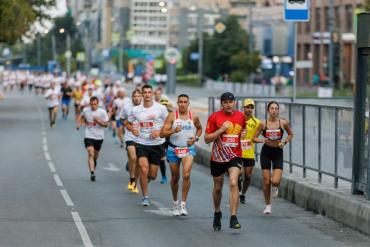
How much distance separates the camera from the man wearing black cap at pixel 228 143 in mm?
14836

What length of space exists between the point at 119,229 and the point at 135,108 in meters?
4.00

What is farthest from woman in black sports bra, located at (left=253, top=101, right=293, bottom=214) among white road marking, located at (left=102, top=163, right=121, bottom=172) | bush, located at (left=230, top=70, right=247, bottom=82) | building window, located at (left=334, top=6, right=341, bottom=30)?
bush, located at (left=230, top=70, right=247, bottom=82)

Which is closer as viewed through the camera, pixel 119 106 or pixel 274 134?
pixel 274 134

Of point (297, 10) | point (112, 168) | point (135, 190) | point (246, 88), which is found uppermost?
point (297, 10)

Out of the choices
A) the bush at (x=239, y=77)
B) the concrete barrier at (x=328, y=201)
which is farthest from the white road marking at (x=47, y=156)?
the bush at (x=239, y=77)

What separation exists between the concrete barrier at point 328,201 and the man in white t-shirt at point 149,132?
2.16 m

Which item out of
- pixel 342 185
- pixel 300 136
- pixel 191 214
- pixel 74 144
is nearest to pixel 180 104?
pixel 191 214

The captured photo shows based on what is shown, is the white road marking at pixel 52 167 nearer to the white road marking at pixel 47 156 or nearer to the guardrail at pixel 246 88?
the white road marking at pixel 47 156

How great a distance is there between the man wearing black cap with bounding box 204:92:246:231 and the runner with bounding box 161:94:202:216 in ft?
4.00

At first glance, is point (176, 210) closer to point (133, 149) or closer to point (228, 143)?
point (228, 143)

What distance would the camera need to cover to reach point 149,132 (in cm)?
1841

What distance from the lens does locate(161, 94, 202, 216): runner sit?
643 inches

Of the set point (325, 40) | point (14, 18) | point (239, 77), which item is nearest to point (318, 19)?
point (239, 77)

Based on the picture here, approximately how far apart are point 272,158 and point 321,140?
1.31 m
